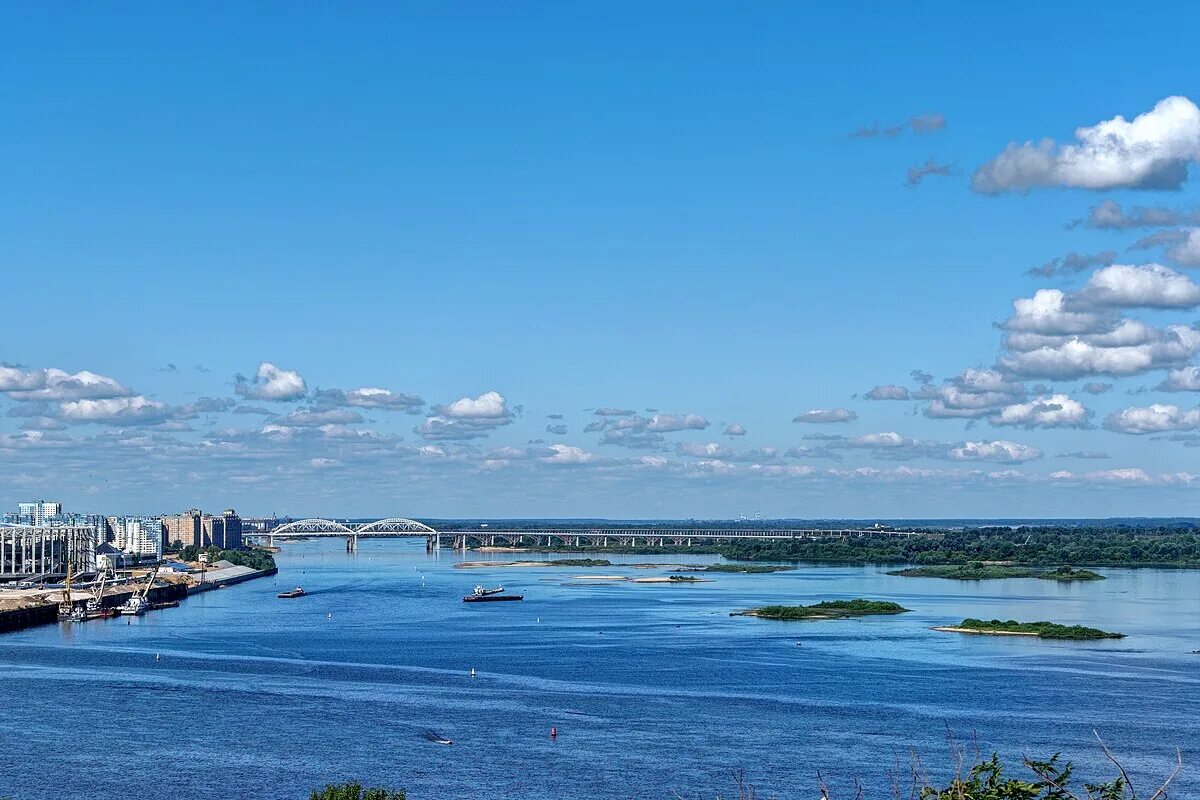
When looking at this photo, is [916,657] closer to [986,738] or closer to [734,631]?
[734,631]

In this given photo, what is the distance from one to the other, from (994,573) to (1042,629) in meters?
75.5

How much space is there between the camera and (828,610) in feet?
360

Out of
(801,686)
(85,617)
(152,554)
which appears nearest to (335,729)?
(801,686)

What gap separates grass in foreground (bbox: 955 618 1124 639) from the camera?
89125 millimetres

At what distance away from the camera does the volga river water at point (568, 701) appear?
46531mm

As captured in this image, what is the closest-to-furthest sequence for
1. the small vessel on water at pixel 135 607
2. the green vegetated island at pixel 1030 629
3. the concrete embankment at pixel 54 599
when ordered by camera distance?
the green vegetated island at pixel 1030 629 < the concrete embankment at pixel 54 599 < the small vessel on water at pixel 135 607

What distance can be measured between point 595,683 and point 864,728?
56.1ft

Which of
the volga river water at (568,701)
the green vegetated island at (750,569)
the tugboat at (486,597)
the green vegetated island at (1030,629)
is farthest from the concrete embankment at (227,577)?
the green vegetated island at (1030,629)

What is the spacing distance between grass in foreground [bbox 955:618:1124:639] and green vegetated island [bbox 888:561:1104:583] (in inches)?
2448

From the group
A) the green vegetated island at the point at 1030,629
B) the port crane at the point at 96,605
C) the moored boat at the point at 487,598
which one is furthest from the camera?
the moored boat at the point at 487,598

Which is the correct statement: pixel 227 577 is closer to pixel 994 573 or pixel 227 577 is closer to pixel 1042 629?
pixel 994 573

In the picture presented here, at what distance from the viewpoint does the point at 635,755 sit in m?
49.4

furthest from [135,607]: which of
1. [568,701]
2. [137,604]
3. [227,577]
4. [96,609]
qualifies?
[568,701]

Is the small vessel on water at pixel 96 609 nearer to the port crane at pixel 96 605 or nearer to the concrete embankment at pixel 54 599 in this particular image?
the port crane at pixel 96 605
